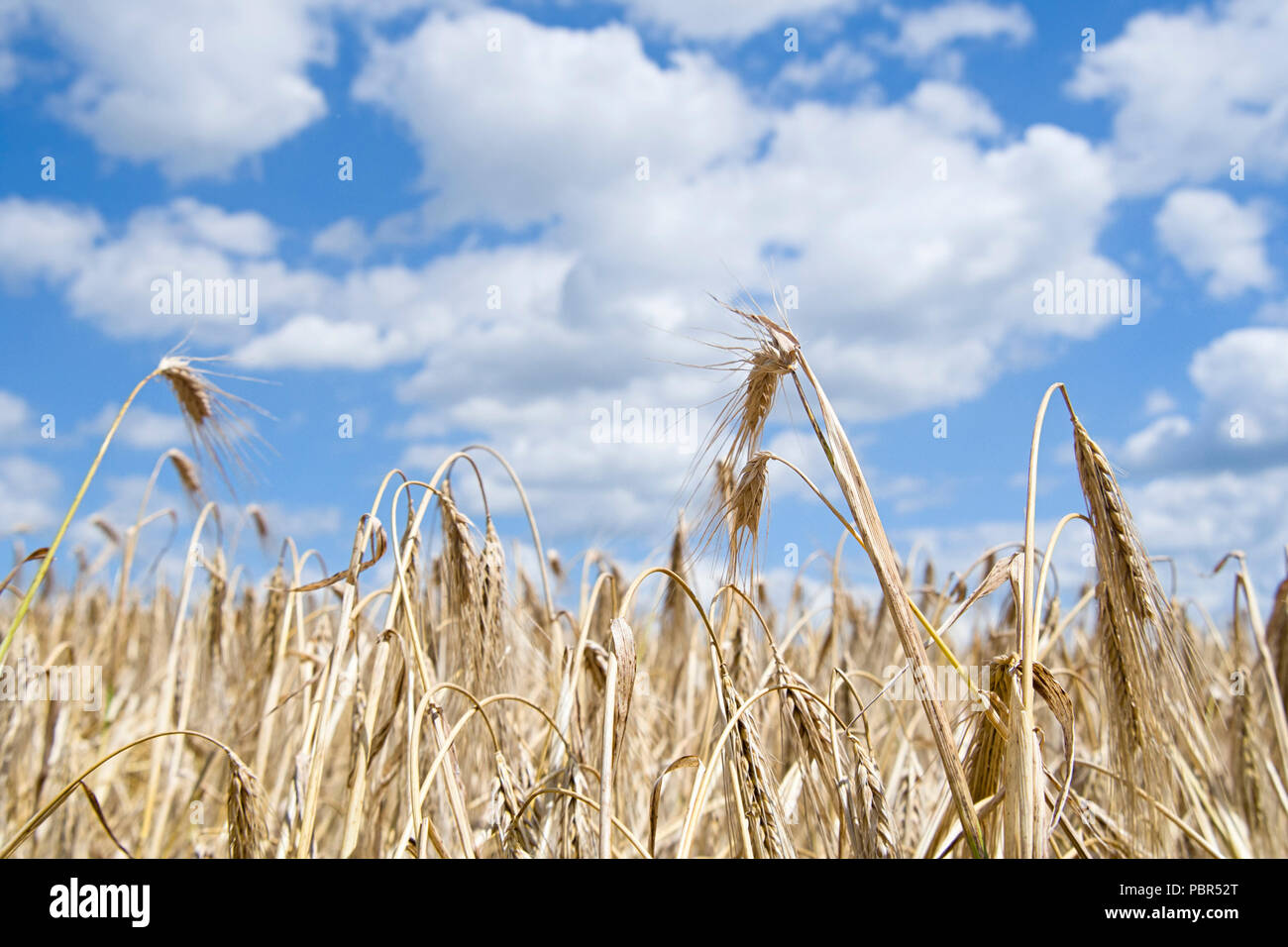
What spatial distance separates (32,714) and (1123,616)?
12.6 feet

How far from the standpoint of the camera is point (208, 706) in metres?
3.60

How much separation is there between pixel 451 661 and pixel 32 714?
86.6 inches

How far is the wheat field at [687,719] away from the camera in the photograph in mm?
1385

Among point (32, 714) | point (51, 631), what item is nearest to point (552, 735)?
point (32, 714)

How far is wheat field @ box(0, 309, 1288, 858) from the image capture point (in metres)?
1.38

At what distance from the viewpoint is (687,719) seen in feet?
11.7

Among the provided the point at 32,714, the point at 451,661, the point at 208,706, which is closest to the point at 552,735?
the point at 451,661
